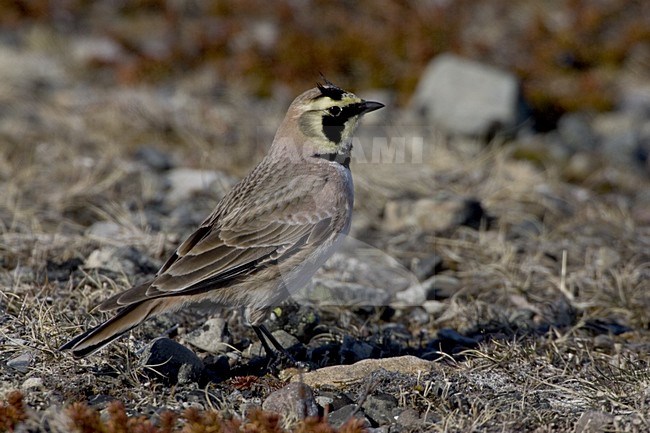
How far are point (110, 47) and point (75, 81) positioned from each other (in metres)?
1.13

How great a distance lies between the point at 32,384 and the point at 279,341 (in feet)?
5.17

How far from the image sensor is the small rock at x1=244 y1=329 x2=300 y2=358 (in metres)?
5.28

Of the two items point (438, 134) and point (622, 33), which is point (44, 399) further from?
point (622, 33)

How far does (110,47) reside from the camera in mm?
12391

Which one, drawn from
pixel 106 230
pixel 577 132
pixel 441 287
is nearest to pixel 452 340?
pixel 441 287

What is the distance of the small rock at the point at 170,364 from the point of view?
4574 millimetres

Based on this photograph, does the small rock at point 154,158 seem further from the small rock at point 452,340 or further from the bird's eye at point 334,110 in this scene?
the small rock at point 452,340

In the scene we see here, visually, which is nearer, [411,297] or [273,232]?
[273,232]

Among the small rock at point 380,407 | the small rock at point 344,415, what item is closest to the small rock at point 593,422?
the small rock at point 380,407

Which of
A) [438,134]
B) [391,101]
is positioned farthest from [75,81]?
[438,134]

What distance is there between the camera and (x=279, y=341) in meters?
5.43

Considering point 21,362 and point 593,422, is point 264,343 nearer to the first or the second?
point 21,362

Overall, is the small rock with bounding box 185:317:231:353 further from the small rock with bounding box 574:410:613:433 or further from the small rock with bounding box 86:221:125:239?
the small rock with bounding box 574:410:613:433

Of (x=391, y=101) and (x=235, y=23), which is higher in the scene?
(x=235, y=23)
